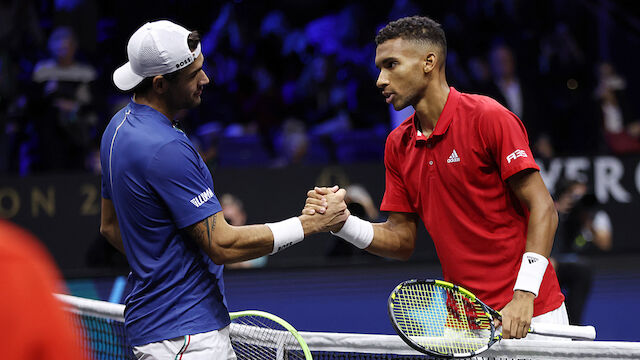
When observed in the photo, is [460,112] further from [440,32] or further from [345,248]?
[345,248]

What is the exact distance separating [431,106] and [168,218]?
1.22m

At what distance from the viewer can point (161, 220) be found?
10.2ft

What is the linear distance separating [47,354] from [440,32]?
9.32 feet

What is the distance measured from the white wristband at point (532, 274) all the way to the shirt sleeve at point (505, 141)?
336mm

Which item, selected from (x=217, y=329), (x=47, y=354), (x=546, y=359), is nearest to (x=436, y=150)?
(x=546, y=359)

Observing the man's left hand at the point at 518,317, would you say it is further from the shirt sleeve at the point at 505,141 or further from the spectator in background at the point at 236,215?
the spectator in background at the point at 236,215

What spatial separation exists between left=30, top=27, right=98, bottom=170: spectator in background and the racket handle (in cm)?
714

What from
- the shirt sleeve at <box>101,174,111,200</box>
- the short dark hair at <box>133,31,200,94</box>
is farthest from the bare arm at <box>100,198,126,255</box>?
the short dark hair at <box>133,31,200,94</box>

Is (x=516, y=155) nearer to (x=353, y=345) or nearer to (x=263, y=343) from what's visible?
(x=353, y=345)

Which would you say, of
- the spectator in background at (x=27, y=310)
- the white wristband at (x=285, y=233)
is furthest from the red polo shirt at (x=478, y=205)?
the spectator in background at (x=27, y=310)

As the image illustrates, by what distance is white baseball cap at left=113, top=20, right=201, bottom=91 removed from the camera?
317 cm

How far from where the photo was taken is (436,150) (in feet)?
11.6

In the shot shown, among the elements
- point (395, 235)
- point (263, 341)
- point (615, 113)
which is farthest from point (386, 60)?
point (615, 113)

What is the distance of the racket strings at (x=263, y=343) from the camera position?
3611mm
